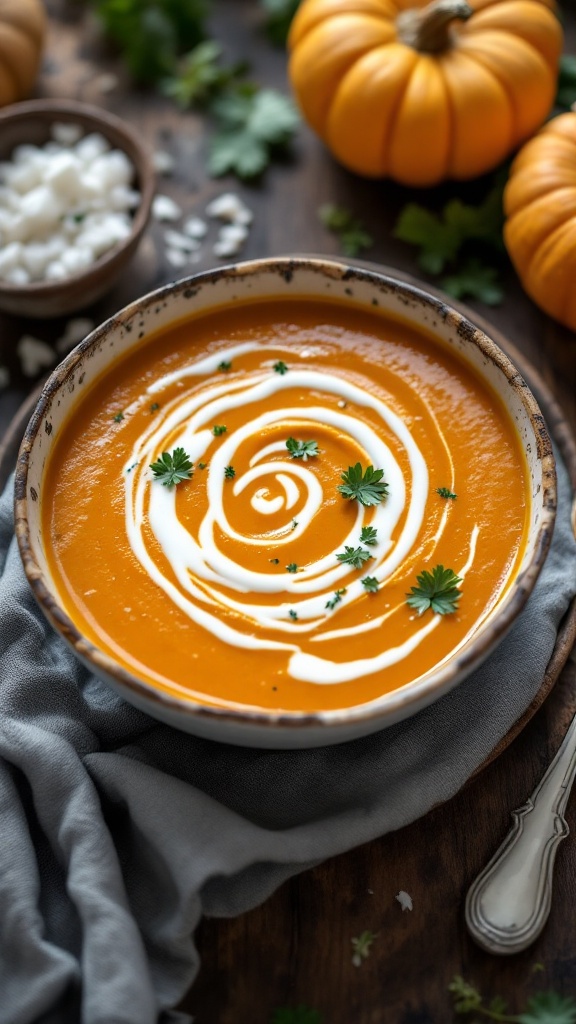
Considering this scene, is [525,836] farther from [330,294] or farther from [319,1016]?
[330,294]

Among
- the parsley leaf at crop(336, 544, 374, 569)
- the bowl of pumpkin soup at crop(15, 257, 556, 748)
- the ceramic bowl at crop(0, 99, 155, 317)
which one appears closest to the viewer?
the bowl of pumpkin soup at crop(15, 257, 556, 748)

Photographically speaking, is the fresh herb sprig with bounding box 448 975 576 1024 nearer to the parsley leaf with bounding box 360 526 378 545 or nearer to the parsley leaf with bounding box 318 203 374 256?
the parsley leaf with bounding box 360 526 378 545

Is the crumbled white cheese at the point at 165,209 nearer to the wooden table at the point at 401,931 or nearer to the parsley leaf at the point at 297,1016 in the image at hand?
the wooden table at the point at 401,931

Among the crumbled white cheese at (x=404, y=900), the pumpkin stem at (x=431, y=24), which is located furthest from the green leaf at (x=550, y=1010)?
the pumpkin stem at (x=431, y=24)

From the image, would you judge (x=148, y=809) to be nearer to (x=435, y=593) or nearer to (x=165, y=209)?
(x=435, y=593)

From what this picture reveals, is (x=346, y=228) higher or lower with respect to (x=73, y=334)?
higher

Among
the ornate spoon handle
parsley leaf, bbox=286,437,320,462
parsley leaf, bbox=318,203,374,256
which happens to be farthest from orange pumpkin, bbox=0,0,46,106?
the ornate spoon handle

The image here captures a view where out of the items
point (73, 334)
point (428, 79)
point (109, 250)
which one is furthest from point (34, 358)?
point (428, 79)
